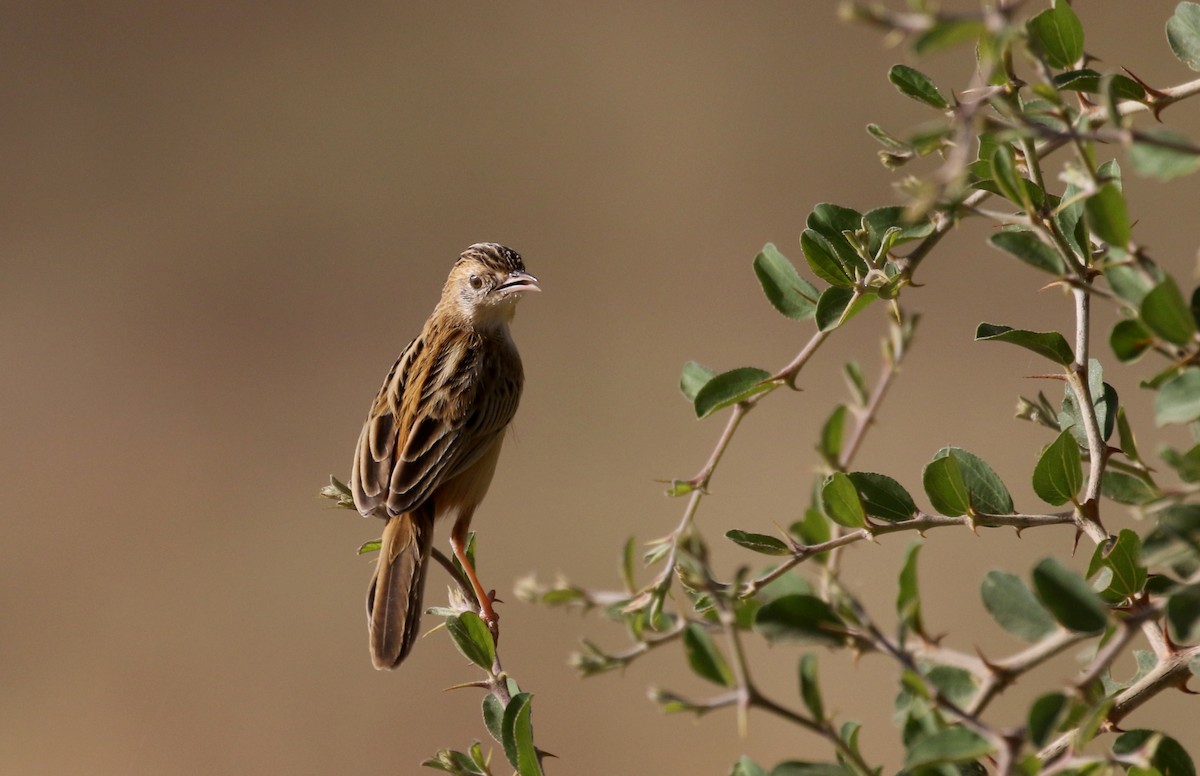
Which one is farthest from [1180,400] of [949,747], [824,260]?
[824,260]

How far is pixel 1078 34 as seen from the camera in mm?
1852

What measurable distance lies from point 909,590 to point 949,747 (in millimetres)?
216

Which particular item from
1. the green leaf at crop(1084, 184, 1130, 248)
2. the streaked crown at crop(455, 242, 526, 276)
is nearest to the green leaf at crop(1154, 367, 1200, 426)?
the green leaf at crop(1084, 184, 1130, 248)

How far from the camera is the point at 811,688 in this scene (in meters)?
1.29

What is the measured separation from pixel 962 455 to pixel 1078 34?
26.2 inches

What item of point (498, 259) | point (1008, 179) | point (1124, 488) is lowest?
point (1124, 488)

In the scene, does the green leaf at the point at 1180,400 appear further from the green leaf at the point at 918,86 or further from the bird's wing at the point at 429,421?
the bird's wing at the point at 429,421

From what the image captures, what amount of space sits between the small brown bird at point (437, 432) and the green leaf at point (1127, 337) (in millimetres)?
2733

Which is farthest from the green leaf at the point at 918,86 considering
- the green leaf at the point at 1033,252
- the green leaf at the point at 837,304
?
the green leaf at the point at 1033,252

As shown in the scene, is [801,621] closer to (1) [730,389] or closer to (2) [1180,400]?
(2) [1180,400]

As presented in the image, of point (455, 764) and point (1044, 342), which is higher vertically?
point (1044, 342)

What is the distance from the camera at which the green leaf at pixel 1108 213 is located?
4.44 feet

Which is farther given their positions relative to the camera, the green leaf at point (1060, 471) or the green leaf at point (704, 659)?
the green leaf at point (1060, 471)

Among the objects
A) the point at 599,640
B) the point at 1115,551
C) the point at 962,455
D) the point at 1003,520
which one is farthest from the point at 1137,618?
the point at 599,640
